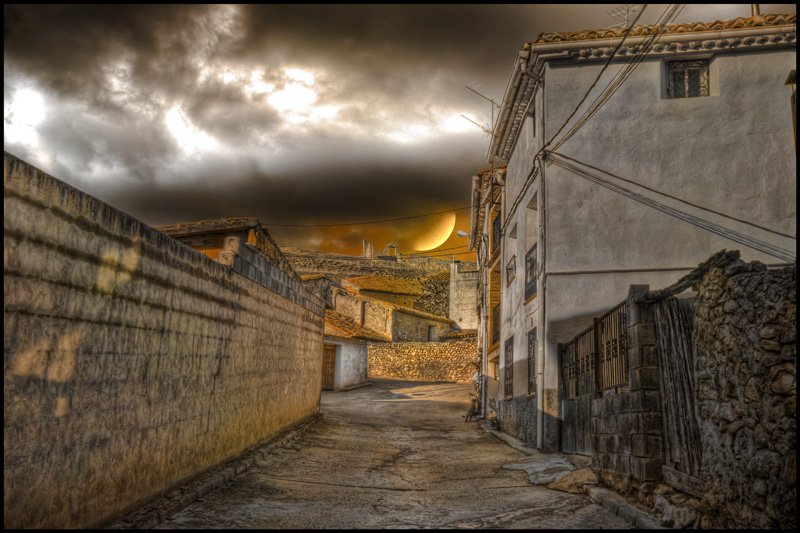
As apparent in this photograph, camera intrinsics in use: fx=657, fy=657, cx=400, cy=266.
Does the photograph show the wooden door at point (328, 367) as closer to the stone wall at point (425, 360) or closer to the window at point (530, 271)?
the stone wall at point (425, 360)

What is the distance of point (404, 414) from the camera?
19.0m

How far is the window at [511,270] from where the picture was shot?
15458mm

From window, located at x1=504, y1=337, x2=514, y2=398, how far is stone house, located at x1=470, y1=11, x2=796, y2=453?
3.10m

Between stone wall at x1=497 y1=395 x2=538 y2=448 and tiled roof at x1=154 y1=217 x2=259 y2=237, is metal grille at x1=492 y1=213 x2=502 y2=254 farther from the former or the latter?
tiled roof at x1=154 y1=217 x2=259 y2=237

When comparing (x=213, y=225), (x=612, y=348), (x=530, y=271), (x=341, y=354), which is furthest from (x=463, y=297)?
(x=612, y=348)

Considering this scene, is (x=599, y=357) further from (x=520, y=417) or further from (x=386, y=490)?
(x=520, y=417)

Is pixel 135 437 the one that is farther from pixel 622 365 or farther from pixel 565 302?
pixel 565 302

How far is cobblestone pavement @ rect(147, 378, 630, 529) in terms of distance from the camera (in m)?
5.73

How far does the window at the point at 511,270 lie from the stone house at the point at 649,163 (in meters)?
3.09

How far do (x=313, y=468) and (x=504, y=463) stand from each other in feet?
9.67

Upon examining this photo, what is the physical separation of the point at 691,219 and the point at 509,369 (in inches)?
245

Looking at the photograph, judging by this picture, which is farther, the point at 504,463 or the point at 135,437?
the point at 504,463

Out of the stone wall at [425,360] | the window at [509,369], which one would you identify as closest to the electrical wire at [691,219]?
the window at [509,369]

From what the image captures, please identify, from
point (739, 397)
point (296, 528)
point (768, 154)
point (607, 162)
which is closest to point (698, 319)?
point (739, 397)
